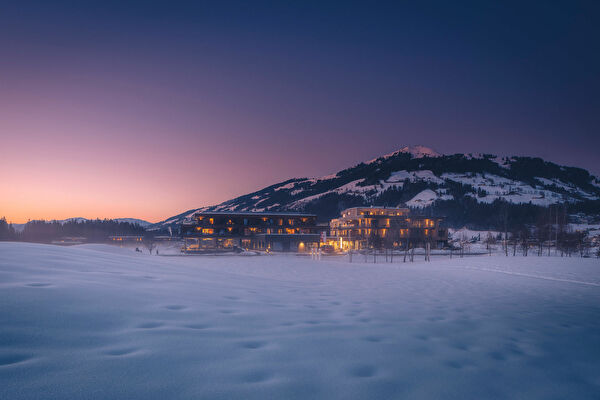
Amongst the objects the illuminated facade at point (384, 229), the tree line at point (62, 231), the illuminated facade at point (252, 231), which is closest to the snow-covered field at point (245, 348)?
the illuminated facade at point (252, 231)

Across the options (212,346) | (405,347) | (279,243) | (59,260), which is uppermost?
(59,260)

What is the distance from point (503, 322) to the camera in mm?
5949

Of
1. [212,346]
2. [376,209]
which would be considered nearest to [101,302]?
[212,346]

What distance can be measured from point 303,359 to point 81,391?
2085 millimetres

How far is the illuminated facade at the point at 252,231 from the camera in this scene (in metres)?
65.1

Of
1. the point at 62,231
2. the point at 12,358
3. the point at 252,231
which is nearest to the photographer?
the point at 12,358

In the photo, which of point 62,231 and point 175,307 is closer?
point 175,307

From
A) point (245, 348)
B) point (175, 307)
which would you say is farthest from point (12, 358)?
point (175, 307)

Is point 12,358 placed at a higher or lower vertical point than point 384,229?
higher

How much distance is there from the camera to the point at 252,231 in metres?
71.1

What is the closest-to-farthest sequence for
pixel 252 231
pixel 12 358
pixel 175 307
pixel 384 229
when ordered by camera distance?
pixel 12 358 < pixel 175 307 < pixel 252 231 < pixel 384 229

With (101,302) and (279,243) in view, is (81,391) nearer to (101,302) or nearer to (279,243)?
(101,302)

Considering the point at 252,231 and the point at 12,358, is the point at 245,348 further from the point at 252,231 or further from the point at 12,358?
the point at 252,231

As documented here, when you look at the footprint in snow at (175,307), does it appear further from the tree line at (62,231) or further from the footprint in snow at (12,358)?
the tree line at (62,231)
